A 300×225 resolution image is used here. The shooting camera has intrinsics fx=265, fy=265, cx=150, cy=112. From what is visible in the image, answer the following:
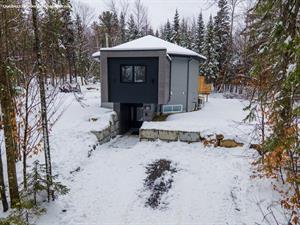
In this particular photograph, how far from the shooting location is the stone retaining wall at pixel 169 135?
12.1 metres

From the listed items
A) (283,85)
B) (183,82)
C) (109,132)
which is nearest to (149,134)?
(109,132)

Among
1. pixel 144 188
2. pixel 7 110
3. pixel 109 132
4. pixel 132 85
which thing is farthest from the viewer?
pixel 132 85

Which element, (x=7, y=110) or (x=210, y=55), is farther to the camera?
(x=210, y=55)

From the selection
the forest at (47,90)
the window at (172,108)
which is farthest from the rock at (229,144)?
the window at (172,108)

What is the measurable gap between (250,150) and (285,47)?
701cm

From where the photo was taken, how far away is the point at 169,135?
12.4 m

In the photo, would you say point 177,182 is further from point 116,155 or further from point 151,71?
point 151,71

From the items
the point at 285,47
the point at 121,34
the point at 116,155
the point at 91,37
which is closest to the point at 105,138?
the point at 116,155

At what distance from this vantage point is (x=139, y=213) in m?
6.96

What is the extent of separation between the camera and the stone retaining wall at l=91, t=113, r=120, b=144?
40.9 feet

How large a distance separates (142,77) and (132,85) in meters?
0.73

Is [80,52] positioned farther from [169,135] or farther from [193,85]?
[169,135]

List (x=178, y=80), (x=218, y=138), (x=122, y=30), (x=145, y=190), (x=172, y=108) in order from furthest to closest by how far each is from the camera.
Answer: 1. (x=122, y=30)
2. (x=178, y=80)
3. (x=172, y=108)
4. (x=218, y=138)
5. (x=145, y=190)

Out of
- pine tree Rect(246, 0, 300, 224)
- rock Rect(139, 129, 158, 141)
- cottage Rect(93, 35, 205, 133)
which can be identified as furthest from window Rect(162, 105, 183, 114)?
pine tree Rect(246, 0, 300, 224)
